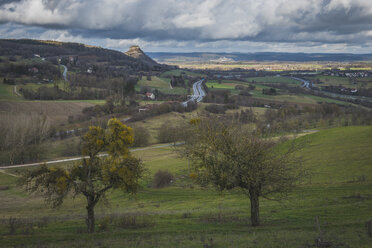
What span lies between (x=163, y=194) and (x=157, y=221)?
51.7ft

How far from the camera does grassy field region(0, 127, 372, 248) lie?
17688mm

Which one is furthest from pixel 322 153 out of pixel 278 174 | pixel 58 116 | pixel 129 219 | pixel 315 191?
pixel 58 116

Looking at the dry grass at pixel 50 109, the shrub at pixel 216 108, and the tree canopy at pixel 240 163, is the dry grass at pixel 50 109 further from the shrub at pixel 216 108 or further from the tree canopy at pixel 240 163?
the tree canopy at pixel 240 163

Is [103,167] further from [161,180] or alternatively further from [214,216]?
[161,180]

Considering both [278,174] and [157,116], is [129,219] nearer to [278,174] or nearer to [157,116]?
[278,174]

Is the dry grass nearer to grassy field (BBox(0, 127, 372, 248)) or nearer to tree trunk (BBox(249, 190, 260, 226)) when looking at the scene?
grassy field (BBox(0, 127, 372, 248))

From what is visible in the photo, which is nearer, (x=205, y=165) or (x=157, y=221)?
(x=205, y=165)

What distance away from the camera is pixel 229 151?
21062mm

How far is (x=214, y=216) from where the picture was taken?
83.0ft

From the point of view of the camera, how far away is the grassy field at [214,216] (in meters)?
17.7

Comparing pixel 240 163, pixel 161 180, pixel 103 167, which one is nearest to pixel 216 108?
pixel 161 180

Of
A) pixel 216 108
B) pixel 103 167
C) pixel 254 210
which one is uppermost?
pixel 103 167

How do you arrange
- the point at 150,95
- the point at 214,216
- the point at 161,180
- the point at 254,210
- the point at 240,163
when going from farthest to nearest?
1. the point at 150,95
2. the point at 161,180
3. the point at 214,216
4. the point at 254,210
5. the point at 240,163

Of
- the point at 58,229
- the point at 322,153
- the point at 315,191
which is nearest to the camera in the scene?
the point at 58,229
